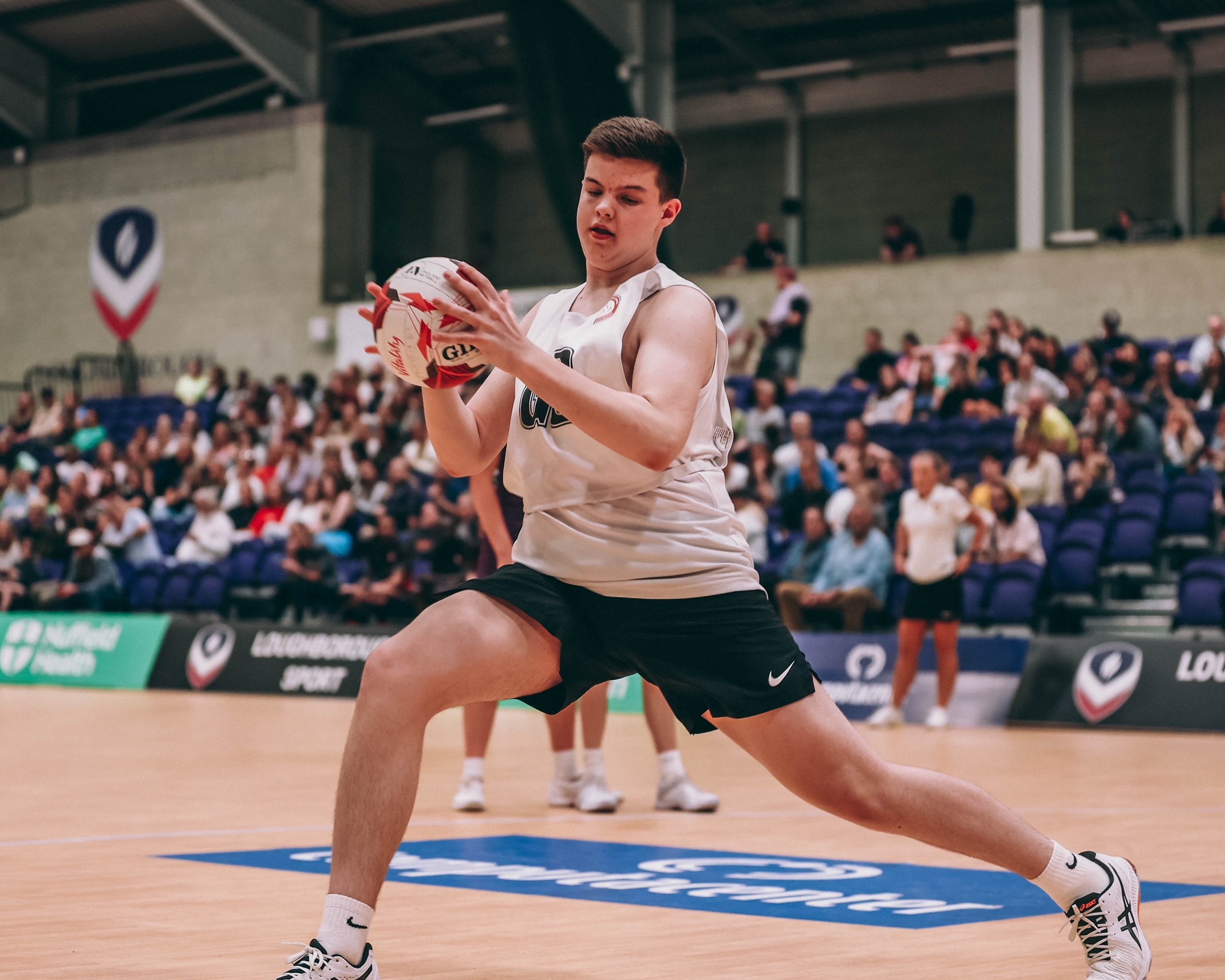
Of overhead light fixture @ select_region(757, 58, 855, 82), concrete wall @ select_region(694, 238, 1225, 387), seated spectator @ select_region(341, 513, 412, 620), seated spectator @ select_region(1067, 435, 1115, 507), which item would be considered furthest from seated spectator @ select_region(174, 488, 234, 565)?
overhead light fixture @ select_region(757, 58, 855, 82)

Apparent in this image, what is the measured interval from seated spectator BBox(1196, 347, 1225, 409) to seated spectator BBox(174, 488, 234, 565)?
1093 centimetres

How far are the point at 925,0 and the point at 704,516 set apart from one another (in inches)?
900

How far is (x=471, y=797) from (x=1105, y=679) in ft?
22.4

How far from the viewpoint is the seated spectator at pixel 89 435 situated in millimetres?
→ 24922

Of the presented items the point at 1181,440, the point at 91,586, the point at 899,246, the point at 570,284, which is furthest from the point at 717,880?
the point at 570,284

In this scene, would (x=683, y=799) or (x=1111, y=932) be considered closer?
(x=1111, y=932)

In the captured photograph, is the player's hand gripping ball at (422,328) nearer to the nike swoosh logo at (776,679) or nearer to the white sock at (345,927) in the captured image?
the nike swoosh logo at (776,679)

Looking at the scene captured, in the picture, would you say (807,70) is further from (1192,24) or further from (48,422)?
(48,422)

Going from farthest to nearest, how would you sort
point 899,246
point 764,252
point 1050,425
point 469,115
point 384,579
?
point 469,115 < point 764,252 < point 899,246 < point 384,579 < point 1050,425

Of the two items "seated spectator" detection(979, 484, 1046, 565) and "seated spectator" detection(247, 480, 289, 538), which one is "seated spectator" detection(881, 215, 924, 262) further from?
"seated spectator" detection(247, 480, 289, 538)

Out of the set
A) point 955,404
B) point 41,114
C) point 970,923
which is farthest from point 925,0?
point 970,923

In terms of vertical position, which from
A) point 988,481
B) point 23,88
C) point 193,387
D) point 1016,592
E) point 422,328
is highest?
point 23,88

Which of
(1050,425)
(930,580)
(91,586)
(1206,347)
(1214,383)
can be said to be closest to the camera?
(930,580)

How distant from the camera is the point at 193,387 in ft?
84.6
